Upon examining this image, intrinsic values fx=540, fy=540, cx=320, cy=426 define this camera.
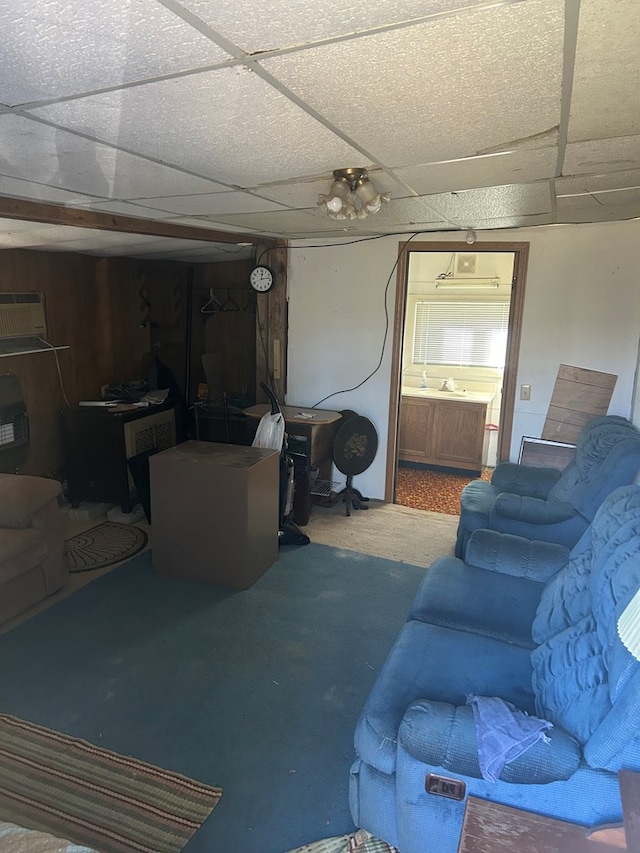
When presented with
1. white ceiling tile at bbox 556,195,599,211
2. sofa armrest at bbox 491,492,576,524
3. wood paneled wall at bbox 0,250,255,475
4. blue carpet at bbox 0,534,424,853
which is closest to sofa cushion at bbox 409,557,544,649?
blue carpet at bbox 0,534,424,853

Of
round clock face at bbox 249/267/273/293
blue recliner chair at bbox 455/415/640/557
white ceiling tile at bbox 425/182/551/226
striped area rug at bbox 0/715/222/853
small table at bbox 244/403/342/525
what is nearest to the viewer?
striped area rug at bbox 0/715/222/853

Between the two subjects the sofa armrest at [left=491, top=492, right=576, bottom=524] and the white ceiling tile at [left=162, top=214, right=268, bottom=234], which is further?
the white ceiling tile at [left=162, top=214, right=268, bottom=234]

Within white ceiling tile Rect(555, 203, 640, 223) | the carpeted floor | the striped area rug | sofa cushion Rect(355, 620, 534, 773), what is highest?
white ceiling tile Rect(555, 203, 640, 223)

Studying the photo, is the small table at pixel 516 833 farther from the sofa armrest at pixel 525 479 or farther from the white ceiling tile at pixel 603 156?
the sofa armrest at pixel 525 479

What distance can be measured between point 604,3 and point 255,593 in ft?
9.73

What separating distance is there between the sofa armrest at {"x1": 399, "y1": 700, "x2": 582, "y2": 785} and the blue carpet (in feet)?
1.97

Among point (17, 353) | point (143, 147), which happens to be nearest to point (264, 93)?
point (143, 147)

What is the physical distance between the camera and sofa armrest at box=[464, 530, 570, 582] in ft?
8.18

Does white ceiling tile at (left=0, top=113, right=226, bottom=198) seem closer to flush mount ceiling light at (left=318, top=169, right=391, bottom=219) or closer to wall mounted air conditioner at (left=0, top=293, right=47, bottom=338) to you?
flush mount ceiling light at (left=318, top=169, right=391, bottom=219)

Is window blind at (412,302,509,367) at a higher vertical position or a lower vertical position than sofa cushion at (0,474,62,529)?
higher

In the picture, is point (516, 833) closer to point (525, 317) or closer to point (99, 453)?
point (525, 317)

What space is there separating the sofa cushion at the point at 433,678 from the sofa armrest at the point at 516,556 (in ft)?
1.71

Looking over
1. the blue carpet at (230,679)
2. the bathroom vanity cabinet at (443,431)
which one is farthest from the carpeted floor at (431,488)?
the blue carpet at (230,679)

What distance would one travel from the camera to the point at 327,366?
469 centimetres
